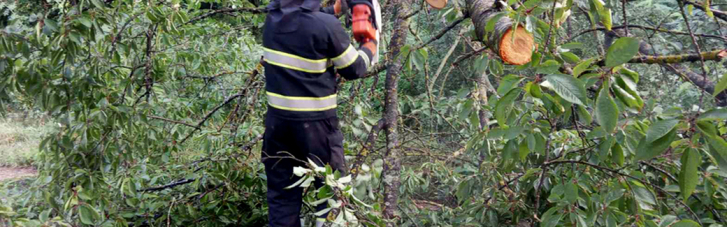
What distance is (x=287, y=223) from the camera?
2729 millimetres

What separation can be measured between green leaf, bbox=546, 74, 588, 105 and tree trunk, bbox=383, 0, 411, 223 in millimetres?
1188

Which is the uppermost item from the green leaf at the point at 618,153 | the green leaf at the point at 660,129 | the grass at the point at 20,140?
the green leaf at the point at 660,129

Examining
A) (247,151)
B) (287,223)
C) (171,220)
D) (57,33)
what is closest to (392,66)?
(287,223)

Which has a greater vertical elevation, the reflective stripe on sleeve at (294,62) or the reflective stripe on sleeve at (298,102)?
the reflective stripe on sleeve at (294,62)

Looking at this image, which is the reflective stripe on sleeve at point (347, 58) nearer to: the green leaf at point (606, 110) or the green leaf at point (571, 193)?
the green leaf at point (571, 193)

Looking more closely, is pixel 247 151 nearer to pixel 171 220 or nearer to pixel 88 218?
pixel 171 220

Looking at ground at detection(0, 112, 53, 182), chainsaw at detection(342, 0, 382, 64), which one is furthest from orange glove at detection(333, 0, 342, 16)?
ground at detection(0, 112, 53, 182)

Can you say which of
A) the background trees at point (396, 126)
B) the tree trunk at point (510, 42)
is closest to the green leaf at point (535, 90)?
the background trees at point (396, 126)

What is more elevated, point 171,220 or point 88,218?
point 88,218

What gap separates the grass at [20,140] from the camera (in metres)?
7.48

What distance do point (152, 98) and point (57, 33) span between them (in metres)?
0.81

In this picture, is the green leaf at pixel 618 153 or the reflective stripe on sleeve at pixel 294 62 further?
the reflective stripe on sleeve at pixel 294 62

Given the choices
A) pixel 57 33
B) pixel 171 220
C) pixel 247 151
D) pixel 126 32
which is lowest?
pixel 171 220

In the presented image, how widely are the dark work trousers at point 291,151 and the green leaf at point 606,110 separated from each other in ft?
4.56
